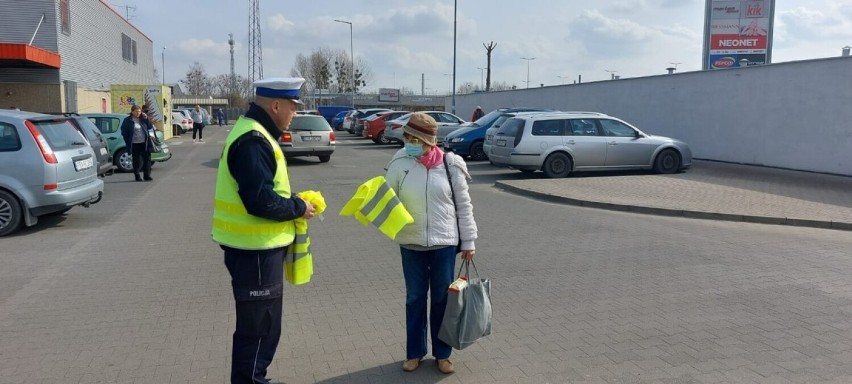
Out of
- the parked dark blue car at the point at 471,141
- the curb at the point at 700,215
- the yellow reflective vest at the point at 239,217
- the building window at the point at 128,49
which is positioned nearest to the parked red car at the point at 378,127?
the parked dark blue car at the point at 471,141

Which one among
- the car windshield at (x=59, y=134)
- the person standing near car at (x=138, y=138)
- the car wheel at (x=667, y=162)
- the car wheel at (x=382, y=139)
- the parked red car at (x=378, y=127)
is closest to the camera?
the car windshield at (x=59, y=134)

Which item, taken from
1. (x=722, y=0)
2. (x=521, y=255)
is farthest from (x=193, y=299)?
(x=722, y=0)

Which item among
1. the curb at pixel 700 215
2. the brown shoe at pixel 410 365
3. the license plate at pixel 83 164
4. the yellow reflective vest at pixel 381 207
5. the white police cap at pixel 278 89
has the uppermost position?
the white police cap at pixel 278 89

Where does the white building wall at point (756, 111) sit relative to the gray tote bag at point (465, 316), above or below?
above

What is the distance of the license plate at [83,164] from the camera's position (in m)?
9.55

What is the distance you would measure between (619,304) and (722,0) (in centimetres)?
2511

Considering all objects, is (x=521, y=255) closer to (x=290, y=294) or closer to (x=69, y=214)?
(x=290, y=294)

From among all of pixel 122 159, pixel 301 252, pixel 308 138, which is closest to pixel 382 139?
pixel 308 138

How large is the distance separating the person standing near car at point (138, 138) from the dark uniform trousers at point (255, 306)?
12.9 m

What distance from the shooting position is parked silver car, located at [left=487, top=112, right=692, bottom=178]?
15.6m

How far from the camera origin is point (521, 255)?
7879 mm

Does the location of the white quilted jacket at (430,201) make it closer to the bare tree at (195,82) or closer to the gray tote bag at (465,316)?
the gray tote bag at (465,316)

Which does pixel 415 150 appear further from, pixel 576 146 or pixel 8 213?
pixel 576 146

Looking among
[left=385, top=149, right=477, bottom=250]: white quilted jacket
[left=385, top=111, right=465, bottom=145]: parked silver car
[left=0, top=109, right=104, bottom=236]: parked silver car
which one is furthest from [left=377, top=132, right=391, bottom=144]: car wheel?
[left=385, top=149, right=477, bottom=250]: white quilted jacket
